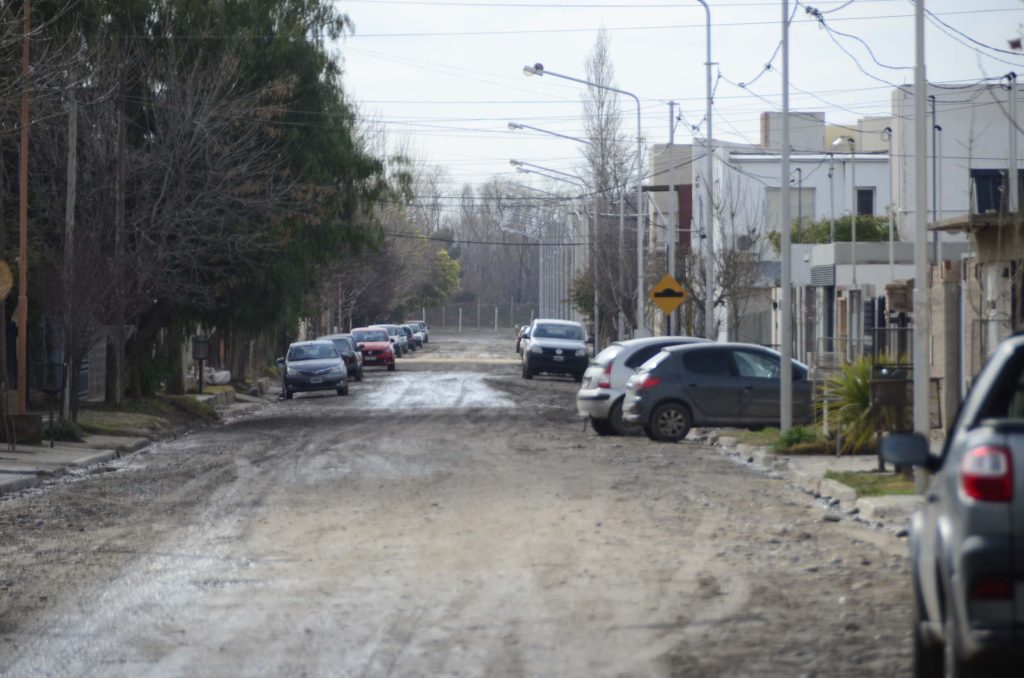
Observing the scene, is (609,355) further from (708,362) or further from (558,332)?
(558,332)

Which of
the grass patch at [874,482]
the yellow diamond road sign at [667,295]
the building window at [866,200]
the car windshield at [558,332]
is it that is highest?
the building window at [866,200]

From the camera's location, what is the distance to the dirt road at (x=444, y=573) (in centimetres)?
798

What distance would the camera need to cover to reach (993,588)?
17.3 feet

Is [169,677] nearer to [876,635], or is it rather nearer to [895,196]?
[876,635]

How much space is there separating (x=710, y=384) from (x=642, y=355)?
1897 millimetres

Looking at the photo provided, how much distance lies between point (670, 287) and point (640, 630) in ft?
91.8

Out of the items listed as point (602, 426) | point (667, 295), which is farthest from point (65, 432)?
point (667, 295)

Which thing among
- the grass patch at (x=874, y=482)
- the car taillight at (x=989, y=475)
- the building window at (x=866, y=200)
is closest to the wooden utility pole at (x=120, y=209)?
the grass patch at (x=874, y=482)

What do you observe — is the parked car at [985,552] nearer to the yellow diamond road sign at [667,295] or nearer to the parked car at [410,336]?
the yellow diamond road sign at [667,295]

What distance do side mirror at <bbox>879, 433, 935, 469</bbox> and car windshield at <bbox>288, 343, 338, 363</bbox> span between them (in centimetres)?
3731

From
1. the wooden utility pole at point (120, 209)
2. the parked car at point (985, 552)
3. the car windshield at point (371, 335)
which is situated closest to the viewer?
the parked car at point (985, 552)

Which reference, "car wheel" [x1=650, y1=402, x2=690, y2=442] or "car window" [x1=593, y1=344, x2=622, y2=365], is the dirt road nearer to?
"car wheel" [x1=650, y1=402, x2=690, y2=442]

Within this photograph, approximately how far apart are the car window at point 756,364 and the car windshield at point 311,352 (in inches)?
851

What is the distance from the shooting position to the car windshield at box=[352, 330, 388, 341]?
213 feet
